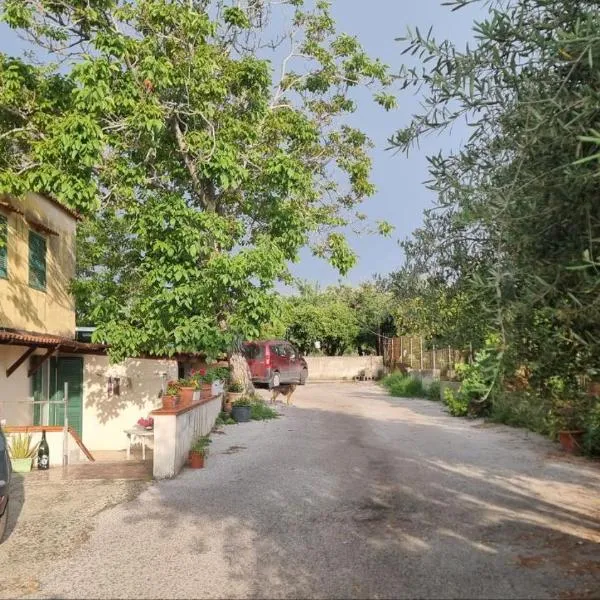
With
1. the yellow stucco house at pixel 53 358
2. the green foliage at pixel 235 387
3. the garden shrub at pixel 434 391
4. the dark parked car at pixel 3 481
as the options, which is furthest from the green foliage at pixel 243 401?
the dark parked car at pixel 3 481

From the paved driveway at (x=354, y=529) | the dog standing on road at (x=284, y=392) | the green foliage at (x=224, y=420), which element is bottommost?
the paved driveway at (x=354, y=529)

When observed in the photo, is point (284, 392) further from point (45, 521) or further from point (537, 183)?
point (537, 183)

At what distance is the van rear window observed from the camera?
83.6ft

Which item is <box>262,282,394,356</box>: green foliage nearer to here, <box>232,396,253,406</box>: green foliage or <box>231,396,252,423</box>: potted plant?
<box>232,396,253,406</box>: green foliage

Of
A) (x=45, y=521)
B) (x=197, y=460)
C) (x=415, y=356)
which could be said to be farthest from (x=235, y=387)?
(x=415, y=356)

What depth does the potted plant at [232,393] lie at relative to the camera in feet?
57.9

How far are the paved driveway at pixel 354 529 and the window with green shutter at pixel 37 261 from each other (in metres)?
5.38

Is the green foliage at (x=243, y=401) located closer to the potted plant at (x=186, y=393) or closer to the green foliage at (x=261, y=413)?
the green foliage at (x=261, y=413)

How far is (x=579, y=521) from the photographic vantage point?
7.50 metres

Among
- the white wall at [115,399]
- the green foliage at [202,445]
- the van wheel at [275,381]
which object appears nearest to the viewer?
the green foliage at [202,445]

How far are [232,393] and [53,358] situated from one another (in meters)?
5.07

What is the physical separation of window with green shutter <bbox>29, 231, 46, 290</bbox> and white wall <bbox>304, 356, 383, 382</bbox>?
25.5 m

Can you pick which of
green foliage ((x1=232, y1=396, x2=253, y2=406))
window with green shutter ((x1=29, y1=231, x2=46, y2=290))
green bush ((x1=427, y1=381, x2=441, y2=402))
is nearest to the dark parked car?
window with green shutter ((x1=29, y1=231, x2=46, y2=290))

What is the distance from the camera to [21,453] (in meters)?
11.1
